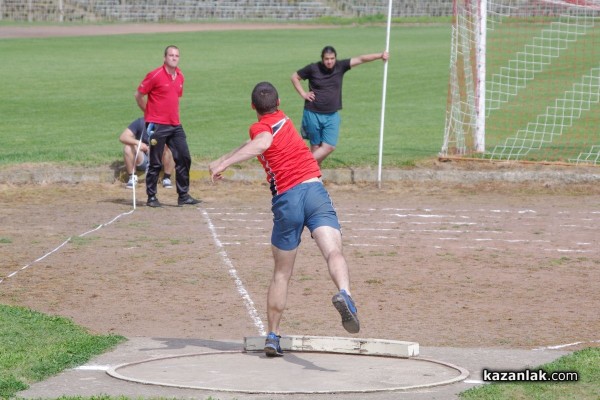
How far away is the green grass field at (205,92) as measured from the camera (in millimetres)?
20891

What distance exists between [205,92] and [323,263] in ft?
55.3

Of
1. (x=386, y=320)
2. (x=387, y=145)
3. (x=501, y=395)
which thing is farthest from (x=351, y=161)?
(x=501, y=395)

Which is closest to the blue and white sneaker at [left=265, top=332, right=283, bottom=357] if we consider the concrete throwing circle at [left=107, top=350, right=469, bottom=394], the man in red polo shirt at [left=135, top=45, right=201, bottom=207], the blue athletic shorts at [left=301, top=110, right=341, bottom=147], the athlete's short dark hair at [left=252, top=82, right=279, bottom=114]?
the concrete throwing circle at [left=107, top=350, right=469, bottom=394]

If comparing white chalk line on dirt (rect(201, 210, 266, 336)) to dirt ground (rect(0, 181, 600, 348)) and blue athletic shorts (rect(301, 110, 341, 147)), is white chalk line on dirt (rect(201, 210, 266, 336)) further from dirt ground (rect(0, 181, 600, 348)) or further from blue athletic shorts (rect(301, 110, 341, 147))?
blue athletic shorts (rect(301, 110, 341, 147))

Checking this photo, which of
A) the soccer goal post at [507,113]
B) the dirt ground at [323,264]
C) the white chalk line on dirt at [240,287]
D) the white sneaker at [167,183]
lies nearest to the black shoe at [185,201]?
the dirt ground at [323,264]

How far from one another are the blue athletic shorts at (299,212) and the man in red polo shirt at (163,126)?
7.83 meters

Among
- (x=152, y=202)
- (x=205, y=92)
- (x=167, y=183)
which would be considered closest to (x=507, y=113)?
(x=205, y=92)

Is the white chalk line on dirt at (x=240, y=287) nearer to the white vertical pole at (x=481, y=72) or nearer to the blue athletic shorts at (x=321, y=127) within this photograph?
the blue athletic shorts at (x=321, y=127)

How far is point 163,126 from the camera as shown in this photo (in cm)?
1664

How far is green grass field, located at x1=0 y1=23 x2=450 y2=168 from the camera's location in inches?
822

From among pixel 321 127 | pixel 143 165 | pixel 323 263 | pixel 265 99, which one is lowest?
pixel 143 165

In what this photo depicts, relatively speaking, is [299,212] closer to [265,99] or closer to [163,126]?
[265,99]

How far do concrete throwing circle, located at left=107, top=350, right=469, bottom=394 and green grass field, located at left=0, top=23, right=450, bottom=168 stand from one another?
34.5 feet

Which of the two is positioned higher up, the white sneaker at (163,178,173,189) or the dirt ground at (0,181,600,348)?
the dirt ground at (0,181,600,348)
